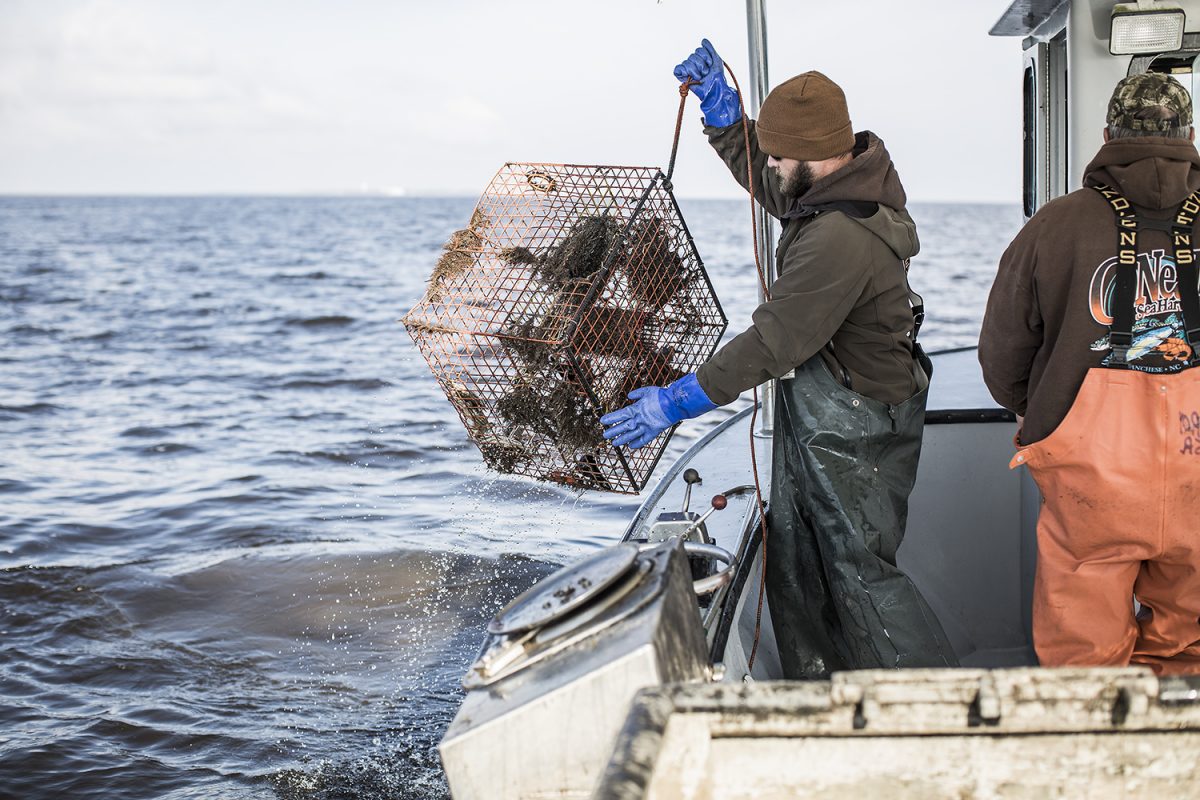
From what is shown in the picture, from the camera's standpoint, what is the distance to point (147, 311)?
2142cm

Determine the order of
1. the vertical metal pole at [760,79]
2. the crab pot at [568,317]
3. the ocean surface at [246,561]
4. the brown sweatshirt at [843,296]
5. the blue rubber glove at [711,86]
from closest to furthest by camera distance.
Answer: the brown sweatshirt at [843,296] → the crab pot at [568,317] → the blue rubber glove at [711,86] → the vertical metal pole at [760,79] → the ocean surface at [246,561]

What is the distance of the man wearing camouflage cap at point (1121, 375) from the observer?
2.76m

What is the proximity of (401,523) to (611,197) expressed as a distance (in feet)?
16.3

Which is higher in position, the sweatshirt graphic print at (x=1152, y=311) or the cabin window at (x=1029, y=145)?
the cabin window at (x=1029, y=145)

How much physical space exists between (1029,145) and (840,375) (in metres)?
2.39

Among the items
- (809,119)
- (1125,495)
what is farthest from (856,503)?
(809,119)

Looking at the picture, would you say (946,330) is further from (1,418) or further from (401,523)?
(1,418)

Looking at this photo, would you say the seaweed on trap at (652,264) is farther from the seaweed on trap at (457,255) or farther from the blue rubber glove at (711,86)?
the seaweed on trap at (457,255)

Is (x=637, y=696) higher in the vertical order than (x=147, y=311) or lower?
lower

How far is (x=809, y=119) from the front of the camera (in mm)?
3111

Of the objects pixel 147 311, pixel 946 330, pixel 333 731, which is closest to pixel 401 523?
pixel 333 731

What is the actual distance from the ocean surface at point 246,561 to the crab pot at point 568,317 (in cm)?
188

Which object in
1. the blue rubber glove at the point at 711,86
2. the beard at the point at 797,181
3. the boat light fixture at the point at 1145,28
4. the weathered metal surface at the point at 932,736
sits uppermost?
the boat light fixture at the point at 1145,28

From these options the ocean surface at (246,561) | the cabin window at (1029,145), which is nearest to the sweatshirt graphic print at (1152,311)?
the cabin window at (1029,145)
